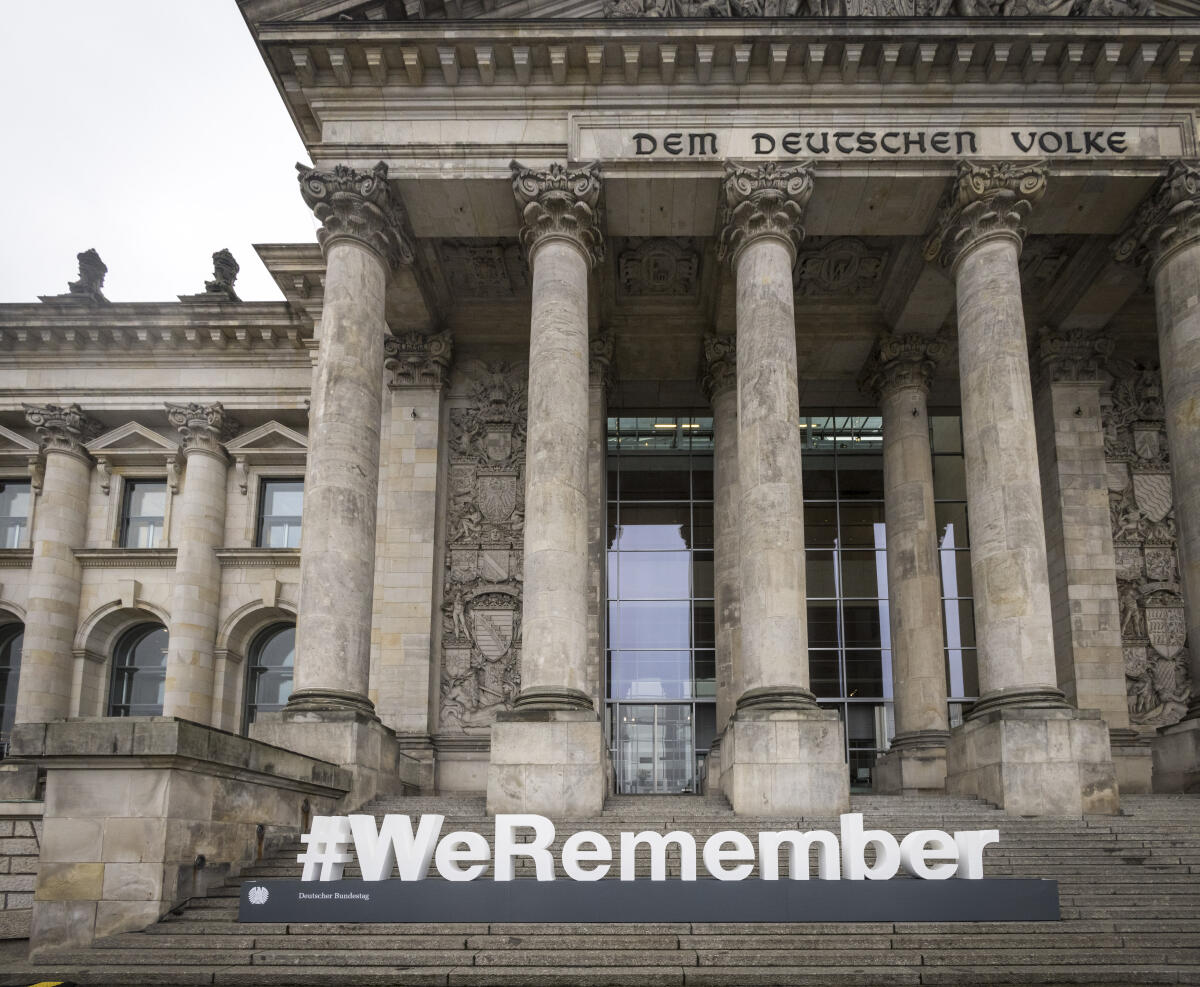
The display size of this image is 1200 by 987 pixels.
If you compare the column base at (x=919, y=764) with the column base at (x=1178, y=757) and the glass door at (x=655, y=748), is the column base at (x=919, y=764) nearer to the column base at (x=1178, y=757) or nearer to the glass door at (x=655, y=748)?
the column base at (x=1178, y=757)

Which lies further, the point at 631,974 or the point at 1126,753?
the point at 1126,753

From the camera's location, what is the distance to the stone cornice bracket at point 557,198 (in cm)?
2306

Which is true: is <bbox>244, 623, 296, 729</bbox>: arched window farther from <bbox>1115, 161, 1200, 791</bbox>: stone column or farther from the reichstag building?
<bbox>1115, 161, 1200, 791</bbox>: stone column

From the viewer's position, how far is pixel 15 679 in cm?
3353

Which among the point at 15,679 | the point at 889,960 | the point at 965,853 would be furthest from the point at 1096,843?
the point at 15,679

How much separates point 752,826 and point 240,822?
7.80 meters

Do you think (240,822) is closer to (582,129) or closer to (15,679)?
(582,129)

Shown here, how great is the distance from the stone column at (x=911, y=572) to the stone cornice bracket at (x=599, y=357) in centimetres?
692

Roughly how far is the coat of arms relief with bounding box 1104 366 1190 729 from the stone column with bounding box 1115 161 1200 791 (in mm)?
3678

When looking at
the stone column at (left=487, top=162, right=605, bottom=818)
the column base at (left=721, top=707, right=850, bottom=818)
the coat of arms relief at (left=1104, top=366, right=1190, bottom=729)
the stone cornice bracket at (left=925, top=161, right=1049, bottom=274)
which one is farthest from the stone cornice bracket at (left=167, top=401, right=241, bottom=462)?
the coat of arms relief at (left=1104, top=366, right=1190, bottom=729)

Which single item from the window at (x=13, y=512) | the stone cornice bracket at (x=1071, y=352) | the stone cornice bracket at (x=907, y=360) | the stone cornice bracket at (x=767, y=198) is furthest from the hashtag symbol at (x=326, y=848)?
the window at (x=13, y=512)

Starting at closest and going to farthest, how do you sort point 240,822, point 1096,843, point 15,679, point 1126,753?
point 240,822 < point 1096,843 < point 1126,753 < point 15,679

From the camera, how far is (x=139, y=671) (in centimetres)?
3331

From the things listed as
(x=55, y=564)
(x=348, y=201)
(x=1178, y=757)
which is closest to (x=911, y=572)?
(x=1178, y=757)
